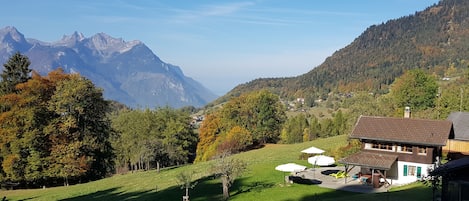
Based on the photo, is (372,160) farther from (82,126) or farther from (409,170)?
(82,126)

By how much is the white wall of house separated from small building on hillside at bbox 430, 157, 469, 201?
16049 mm

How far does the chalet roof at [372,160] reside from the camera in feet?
126

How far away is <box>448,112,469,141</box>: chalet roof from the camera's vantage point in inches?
1810

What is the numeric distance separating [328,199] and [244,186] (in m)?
10.1

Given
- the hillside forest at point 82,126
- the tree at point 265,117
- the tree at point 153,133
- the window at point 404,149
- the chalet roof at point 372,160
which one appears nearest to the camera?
the chalet roof at point 372,160

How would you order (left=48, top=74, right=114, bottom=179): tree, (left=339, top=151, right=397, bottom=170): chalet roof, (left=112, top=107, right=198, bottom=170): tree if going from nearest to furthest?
(left=339, top=151, right=397, bottom=170): chalet roof → (left=48, top=74, right=114, bottom=179): tree → (left=112, top=107, right=198, bottom=170): tree

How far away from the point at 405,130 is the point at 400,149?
1.85 m

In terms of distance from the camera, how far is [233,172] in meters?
36.3

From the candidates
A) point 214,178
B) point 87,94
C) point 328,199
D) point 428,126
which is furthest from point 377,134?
point 87,94

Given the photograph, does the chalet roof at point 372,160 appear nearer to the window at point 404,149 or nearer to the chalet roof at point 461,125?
the window at point 404,149

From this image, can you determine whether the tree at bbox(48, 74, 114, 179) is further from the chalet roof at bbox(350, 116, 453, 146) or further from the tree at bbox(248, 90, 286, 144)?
the tree at bbox(248, 90, 286, 144)

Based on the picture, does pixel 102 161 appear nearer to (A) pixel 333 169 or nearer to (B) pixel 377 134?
(A) pixel 333 169

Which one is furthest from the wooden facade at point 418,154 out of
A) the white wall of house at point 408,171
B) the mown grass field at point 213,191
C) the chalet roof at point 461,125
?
the chalet roof at point 461,125

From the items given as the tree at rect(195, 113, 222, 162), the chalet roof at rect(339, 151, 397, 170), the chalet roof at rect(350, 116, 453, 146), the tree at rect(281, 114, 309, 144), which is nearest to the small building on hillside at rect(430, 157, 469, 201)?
the chalet roof at rect(339, 151, 397, 170)
